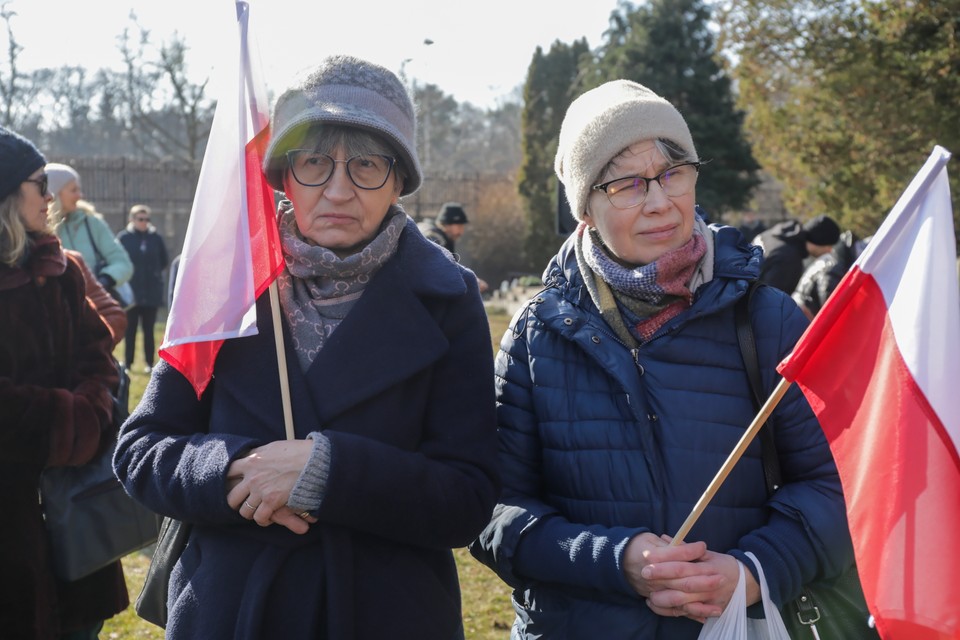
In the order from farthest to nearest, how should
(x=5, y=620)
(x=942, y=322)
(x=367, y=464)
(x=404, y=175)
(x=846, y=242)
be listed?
(x=846, y=242)
(x=5, y=620)
(x=404, y=175)
(x=367, y=464)
(x=942, y=322)

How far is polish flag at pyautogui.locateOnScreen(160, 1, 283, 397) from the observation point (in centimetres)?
235

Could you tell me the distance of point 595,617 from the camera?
7.66 ft

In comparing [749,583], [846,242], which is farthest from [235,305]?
[846,242]

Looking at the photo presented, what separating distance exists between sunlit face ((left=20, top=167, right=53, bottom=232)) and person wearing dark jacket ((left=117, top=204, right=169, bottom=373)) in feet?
30.0

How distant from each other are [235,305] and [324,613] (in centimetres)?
69

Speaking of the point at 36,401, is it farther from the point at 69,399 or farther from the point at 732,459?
the point at 732,459

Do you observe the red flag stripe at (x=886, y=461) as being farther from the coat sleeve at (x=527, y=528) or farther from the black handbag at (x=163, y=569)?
the black handbag at (x=163, y=569)

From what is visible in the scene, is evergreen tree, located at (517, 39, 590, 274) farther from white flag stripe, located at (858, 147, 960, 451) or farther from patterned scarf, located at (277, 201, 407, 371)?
→ white flag stripe, located at (858, 147, 960, 451)

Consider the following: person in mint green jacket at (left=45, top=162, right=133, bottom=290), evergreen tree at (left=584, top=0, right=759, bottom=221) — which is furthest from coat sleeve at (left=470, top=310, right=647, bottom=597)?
evergreen tree at (left=584, top=0, right=759, bottom=221)

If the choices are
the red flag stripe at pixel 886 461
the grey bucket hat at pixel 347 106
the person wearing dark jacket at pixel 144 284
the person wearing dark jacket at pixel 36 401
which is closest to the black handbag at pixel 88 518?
the person wearing dark jacket at pixel 36 401

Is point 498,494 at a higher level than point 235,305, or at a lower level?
lower

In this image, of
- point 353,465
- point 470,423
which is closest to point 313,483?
point 353,465

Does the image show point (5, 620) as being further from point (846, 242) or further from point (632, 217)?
point (846, 242)

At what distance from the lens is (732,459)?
6.98 ft
